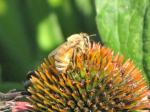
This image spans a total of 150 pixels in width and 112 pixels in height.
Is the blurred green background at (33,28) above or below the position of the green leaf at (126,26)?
above

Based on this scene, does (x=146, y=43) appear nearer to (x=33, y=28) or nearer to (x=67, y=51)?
(x=67, y=51)

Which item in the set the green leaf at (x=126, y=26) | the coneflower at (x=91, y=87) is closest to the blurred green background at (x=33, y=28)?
the green leaf at (x=126, y=26)

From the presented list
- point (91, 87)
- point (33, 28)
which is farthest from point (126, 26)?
point (33, 28)

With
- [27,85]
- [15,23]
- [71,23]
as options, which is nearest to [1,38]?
[15,23]

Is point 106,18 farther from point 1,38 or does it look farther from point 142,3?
point 1,38

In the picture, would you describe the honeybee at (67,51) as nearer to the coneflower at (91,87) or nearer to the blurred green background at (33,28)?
the coneflower at (91,87)

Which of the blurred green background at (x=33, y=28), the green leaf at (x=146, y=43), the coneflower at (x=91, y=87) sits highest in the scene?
the blurred green background at (x=33, y=28)

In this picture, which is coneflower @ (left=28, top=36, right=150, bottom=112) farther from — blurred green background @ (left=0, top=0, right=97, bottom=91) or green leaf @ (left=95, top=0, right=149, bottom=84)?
Result: blurred green background @ (left=0, top=0, right=97, bottom=91)
